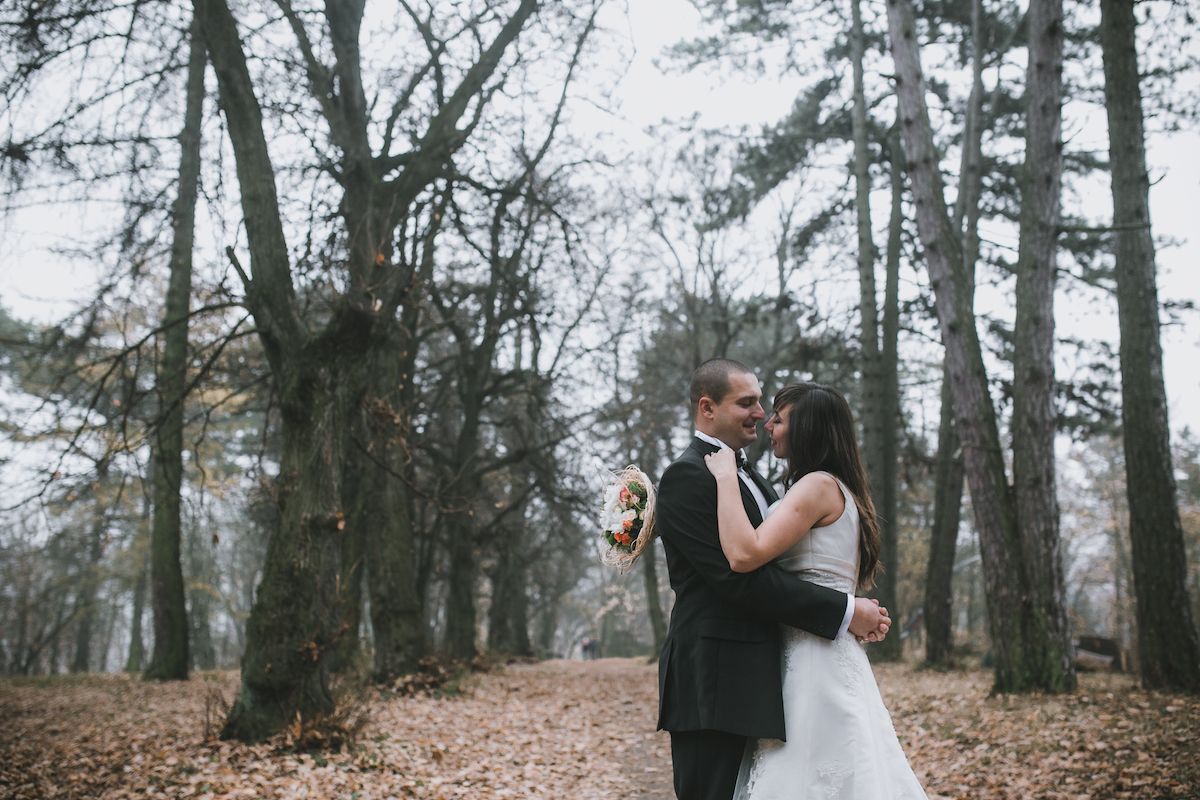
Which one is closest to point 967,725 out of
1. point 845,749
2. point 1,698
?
point 845,749

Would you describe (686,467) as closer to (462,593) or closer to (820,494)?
(820,494)

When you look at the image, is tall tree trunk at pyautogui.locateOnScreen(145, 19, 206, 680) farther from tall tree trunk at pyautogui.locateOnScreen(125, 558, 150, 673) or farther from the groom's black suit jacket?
the groom's black suit jacket

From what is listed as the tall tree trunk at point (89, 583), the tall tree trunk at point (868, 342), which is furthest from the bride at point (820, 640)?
the tall tree trunk at point (89, 583)

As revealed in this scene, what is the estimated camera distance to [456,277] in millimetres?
17562

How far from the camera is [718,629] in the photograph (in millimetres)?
2922

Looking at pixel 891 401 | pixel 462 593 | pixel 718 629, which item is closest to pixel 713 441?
pixel 718 629

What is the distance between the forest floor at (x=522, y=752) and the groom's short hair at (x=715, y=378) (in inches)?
159

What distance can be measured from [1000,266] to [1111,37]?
27.8ft

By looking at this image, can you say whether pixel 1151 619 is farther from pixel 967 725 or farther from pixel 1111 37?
pixel 1111 37

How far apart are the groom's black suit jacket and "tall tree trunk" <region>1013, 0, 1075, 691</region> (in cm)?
663

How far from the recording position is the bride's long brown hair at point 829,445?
3166mm

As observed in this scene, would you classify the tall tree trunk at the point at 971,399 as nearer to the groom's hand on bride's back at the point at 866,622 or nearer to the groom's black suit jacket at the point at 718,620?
the groom's hand on bride's back at the point at 866,622

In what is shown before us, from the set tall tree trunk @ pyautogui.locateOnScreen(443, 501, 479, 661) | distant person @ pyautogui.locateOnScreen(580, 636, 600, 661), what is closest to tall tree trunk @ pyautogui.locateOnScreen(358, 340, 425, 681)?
tall tree trunk @ pyautogui.locateOnScreen(443, 501, 479, 661)

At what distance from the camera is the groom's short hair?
323 cm
